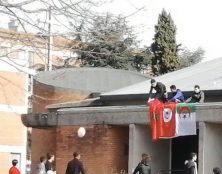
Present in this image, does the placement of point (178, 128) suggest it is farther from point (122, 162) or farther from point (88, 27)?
point (88, 27)

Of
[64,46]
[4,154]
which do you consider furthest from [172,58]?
[64,46]

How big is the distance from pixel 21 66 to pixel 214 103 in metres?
12.1

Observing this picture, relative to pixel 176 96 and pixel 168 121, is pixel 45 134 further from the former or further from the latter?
pixel 176 96

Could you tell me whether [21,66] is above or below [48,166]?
above

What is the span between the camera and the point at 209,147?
74.1 feet

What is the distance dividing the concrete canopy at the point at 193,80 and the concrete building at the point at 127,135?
2.2 inches

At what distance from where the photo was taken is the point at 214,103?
882 inches

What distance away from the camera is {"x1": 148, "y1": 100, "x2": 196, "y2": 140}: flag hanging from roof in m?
22.4

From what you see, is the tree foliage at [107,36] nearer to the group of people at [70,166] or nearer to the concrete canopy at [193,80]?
the group of people at [70,166]

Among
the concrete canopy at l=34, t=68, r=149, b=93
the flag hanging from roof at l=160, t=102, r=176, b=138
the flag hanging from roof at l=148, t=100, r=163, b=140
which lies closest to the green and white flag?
the flag hanging from roof at l=160, t=102, r=176, b=138

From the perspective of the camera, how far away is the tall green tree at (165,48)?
47.1 metres

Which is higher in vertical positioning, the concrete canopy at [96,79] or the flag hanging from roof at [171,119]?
the concrete canopy at [96,79]

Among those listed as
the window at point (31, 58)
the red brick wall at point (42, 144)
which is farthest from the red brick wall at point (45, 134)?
the window at point (31, 58)

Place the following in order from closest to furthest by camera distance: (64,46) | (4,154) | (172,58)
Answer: (64,46)
(172,58)
(4,154)
